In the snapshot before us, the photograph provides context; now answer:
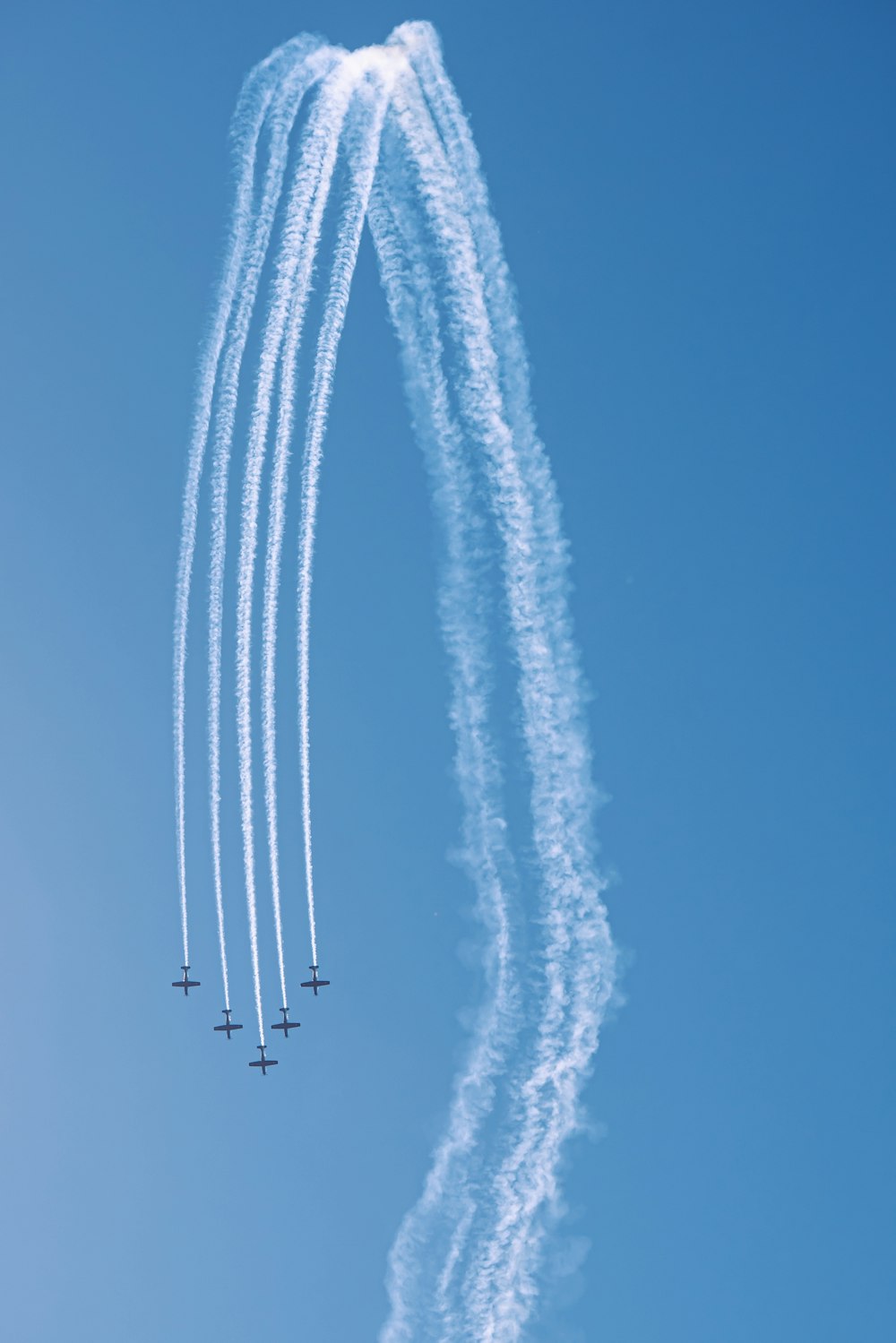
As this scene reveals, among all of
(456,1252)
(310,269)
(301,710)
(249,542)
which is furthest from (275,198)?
(456,1252)

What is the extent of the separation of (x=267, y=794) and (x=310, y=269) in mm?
10207

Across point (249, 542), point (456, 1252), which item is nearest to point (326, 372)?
point (249, 542)

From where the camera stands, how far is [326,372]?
89.9 feet

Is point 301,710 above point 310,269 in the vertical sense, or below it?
below

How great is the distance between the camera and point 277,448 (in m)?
27.5

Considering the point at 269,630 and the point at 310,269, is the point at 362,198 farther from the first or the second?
the point at 269,630

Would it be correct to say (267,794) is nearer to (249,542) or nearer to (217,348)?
(249,542)

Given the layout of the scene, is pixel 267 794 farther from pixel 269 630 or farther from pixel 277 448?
pixel 277 448

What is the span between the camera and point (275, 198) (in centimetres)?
2666

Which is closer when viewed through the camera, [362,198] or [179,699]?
[362,198]

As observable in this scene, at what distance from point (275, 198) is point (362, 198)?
1.64 m

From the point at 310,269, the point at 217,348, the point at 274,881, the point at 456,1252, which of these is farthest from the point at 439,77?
the point at 456,1252

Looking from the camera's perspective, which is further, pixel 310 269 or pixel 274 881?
pixel 274 881

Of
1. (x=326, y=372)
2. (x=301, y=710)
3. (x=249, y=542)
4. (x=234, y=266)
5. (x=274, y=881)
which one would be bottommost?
(x=274, y=881)
